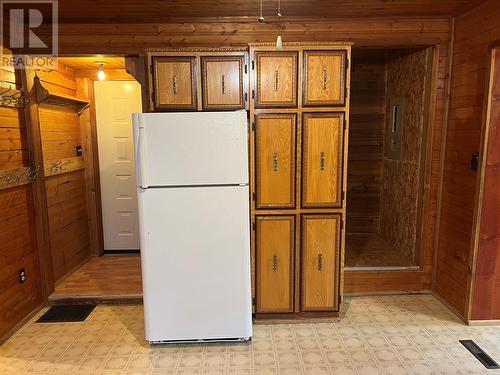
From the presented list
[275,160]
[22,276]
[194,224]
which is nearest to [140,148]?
[194,224]

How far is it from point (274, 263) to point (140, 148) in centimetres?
129

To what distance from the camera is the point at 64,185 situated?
364 centimetres

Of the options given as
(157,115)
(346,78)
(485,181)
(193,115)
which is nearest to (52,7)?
(157,115)

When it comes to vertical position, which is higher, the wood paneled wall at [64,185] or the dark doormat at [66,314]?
the wood paneled wall at [64,185]

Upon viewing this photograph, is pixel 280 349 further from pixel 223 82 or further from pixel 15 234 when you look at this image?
pixel 15 234

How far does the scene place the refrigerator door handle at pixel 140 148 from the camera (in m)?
2.22

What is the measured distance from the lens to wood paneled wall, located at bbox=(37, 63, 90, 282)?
3322 millimetres

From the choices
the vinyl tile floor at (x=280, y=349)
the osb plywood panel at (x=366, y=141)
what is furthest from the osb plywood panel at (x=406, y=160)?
the vinyl tile floor at (x=280, y=349)

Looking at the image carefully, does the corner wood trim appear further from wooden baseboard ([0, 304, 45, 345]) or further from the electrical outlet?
wooden baseboard ([0, 304, 45, 345])

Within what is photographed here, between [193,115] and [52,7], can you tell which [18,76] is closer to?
[52,7]

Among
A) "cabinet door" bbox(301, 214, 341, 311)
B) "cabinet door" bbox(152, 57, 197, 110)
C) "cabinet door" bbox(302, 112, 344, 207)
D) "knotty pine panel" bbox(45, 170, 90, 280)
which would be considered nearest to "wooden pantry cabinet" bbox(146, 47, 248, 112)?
"cabinet door" bbox(152, 57, 197, 110)

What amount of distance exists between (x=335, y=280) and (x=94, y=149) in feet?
9.91

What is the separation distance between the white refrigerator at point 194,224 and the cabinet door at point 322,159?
0.53 m

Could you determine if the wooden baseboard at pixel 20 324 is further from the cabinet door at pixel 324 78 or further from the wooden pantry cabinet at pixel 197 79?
the cabinet door at pixel 324 78
